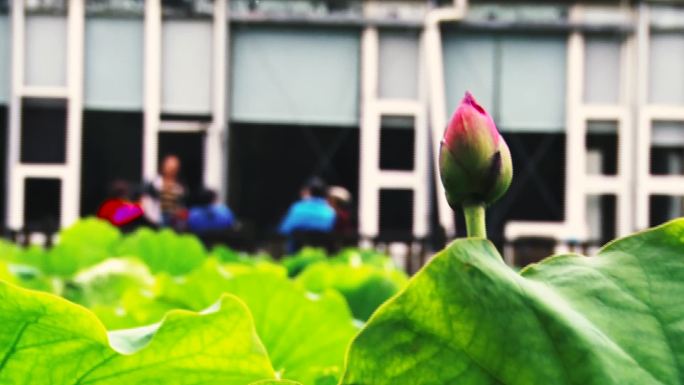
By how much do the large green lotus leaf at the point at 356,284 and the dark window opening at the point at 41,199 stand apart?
8.81 metres

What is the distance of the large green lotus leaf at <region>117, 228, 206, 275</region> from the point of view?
2.60 meters

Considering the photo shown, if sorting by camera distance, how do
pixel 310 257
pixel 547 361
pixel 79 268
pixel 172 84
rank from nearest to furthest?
1. pixel 547 361
2. pixel 79 268
3. pixel 310 257
4. pixel 172 84

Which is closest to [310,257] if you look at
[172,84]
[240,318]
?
[240,318]

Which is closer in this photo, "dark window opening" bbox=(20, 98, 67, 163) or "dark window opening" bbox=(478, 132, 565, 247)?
"dark window opening" bbox=(478, 132, 565, 247)

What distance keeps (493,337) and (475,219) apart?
14 cm

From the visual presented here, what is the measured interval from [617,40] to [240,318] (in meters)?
10.3

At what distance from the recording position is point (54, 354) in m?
0.63

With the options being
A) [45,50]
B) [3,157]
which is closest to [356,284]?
[45,50]

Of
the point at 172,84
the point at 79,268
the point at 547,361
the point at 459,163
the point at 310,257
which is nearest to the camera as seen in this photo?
the point at 547,361

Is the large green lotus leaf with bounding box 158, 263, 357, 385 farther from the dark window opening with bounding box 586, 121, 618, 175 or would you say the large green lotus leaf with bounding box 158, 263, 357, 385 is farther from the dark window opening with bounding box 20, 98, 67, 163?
the dark window opening with bounding box 586, 121, 618, 175

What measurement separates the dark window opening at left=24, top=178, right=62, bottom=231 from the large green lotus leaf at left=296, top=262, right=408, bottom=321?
28.9ft

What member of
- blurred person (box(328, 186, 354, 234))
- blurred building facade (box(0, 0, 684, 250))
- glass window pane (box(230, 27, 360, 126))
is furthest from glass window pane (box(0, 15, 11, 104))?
blurred person (box(328, 186, 354, 234))

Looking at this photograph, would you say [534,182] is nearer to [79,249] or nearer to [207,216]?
[207,216]

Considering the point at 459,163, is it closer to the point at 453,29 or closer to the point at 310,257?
the point at 310,257
